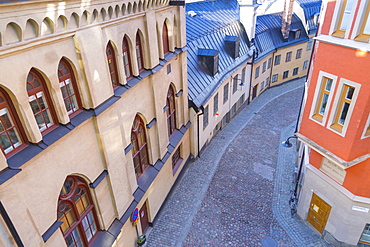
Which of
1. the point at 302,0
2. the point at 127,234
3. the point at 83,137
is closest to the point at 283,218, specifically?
the point at 127,234

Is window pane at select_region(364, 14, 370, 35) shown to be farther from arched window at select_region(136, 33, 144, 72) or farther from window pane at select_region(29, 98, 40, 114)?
window pane at select_region(29, 98, 40, 114)

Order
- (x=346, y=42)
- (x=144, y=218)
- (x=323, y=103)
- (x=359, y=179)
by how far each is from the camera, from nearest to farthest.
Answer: (x=346, y=42) → (x=359, y=179) → (x=323, y=103) → (x=144, y=218)

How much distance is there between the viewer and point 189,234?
52.5 feet

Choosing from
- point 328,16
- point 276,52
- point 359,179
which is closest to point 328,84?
point 328,16

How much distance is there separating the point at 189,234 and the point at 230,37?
19.5 meters

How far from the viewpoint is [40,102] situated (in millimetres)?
7902

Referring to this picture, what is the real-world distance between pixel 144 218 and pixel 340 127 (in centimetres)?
1170

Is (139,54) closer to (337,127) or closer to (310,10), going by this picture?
(337,127)

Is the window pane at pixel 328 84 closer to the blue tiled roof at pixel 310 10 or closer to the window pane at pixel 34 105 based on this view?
the window pane at pixel 34 105

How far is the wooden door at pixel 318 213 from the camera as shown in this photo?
14852 mm

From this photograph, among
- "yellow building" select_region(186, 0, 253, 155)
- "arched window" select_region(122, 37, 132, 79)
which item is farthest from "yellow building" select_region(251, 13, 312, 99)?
"arched window" select_region(122, 37, 132, 79)

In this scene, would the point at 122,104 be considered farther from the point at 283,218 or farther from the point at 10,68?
the point at 283,218

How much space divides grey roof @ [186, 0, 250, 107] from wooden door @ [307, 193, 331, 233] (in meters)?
10.0

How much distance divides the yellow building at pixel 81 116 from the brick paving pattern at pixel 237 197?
2870mm
